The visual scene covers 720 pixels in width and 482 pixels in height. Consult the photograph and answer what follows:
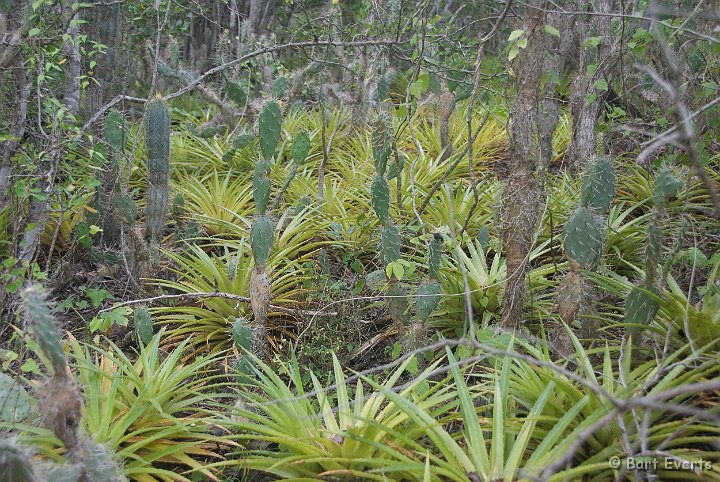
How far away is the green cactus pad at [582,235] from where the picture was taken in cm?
230

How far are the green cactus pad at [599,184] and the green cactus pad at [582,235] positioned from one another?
0.15ft

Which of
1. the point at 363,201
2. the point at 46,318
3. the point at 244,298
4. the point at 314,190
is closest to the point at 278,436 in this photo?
the point at 46,318

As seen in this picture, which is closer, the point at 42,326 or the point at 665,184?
the point at 42,326

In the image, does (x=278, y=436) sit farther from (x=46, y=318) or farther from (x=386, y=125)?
(x=386, y=125)

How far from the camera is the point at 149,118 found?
340cm

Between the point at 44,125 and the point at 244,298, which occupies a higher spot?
the point at 44,125

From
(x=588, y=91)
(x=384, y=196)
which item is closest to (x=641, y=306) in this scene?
(x=384, y=196)

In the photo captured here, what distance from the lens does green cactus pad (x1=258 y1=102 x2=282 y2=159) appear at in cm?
293

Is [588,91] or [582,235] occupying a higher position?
[588,91]

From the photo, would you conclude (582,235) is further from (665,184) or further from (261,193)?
(261,193)

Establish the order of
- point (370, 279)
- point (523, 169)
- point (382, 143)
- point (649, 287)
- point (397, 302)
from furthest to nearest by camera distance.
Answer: point (370, 279), point (397, 302), point (382, 143), point (523, 169), point (649, 287)

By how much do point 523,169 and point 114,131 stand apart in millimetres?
2208

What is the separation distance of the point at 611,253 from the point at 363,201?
1.66 m

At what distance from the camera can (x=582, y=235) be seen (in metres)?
2.30
